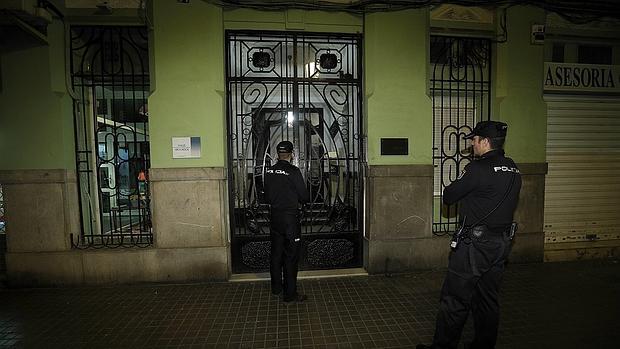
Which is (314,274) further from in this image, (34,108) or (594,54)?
(594,54)

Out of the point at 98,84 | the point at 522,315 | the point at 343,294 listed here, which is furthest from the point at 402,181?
the point at 98,84

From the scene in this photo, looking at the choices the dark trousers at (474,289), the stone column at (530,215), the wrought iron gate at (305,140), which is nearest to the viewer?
the dark trousers at (474,289)

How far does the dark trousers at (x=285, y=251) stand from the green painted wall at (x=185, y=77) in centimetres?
171

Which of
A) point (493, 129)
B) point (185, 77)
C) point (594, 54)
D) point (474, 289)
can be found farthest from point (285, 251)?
point (594, 54)

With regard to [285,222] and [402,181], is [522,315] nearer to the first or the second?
[402,181]

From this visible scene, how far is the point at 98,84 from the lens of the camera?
5.20 metres

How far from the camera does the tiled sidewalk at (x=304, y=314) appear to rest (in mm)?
3492

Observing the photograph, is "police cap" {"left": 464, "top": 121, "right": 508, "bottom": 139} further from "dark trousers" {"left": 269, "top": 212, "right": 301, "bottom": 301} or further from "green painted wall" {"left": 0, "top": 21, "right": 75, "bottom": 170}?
"green painted wall" {"left": 0, "top": 21, "right": 75, "bottom": 170}

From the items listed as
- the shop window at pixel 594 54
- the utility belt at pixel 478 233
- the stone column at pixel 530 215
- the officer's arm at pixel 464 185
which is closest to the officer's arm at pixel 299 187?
the officer's arm at pixel 464 185

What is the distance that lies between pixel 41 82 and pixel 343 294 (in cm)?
553

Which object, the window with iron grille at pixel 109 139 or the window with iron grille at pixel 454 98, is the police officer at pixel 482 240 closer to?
the window with iron grille at pixel 454 98

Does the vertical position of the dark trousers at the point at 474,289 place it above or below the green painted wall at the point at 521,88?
below

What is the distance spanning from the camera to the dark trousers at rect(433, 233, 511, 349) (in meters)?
2.92

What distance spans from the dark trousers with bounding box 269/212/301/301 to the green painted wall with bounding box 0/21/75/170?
3.51 m
